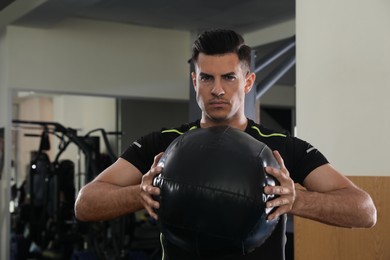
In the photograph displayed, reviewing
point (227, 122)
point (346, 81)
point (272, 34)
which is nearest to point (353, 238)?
point (346, 81)

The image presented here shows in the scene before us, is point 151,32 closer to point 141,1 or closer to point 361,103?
point 141,1

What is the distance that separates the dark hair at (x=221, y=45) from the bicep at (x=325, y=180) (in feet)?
1.21

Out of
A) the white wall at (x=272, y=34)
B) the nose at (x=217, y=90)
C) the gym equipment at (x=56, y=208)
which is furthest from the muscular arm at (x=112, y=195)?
the white wall at (x=272, y=34)

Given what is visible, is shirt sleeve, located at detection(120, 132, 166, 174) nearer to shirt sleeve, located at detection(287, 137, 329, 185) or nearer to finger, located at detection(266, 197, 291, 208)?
shirt sleeve, located at detection(287, 137, 329, 185)

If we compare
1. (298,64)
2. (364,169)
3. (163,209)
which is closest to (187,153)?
(163,209)

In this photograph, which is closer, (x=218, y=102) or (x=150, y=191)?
(x=150, y=191)

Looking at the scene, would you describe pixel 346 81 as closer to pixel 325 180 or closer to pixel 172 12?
pixel 325 180

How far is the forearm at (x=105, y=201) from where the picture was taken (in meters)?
1.62

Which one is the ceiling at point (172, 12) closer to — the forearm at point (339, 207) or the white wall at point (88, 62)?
the white wall at point (88, 62)

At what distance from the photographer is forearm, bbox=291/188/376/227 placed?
1562mm

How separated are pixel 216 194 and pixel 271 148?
0.45 meters

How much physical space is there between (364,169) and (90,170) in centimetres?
405

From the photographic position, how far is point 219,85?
1680 mm

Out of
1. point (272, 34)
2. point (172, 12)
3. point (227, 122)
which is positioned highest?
point (172, 12)
